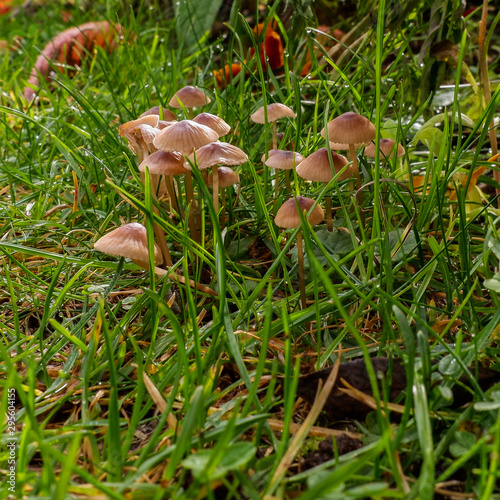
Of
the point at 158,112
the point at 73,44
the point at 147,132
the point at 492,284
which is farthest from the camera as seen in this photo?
the point at 73,44

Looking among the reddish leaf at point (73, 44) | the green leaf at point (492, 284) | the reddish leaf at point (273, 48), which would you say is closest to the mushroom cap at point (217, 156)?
the green leaf at point (492, 284)

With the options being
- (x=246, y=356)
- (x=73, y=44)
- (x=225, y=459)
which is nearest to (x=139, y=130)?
(x=246, y=356)

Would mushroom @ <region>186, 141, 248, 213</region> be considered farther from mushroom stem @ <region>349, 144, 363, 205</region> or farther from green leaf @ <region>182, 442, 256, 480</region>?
green leaf @ <region>182, 442, 256, 480</region>

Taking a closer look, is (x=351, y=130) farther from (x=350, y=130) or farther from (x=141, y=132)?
(x=141, y=132)

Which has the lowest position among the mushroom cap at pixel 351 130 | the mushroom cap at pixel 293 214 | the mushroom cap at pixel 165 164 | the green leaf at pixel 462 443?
the green leaf at pixel 462 443

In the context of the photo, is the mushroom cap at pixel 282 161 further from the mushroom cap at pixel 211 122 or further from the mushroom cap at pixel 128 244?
the mushroom cap at pixel 128 244

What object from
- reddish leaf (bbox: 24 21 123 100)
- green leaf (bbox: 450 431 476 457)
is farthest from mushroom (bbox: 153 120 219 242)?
reddish leaf (bbox: 24 21 123 100)
